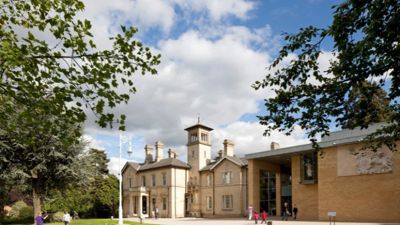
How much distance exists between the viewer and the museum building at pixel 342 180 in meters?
31.2

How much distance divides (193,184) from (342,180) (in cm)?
2763

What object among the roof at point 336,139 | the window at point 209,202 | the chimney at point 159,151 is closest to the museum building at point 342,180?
the roof at point 336,139

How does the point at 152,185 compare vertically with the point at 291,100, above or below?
below

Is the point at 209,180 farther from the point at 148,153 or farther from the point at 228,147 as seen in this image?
the point at 148,153

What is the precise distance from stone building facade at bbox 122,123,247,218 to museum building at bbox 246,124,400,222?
23.5ft

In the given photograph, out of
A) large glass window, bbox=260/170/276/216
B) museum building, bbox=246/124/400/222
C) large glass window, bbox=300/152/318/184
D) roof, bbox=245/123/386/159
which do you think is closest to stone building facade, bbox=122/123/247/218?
large glass window, bbox=260/170/276/216

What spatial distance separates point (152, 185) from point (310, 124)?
182ft

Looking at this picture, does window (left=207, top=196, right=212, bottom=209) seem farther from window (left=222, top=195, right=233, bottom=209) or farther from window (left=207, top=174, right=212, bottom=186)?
window (left=222, top=195, right=233, bottom=209)

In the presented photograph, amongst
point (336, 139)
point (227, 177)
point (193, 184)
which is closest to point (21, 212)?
point (193, 184)

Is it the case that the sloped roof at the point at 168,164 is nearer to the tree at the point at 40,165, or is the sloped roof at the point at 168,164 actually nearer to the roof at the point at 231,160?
the roof at the point at 231,160

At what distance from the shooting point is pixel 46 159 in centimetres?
3127

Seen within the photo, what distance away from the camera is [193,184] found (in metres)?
58.2

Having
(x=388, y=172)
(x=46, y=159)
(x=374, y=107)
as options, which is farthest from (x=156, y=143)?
(x=374, y=107)

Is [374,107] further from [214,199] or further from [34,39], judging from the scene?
[214,199]
